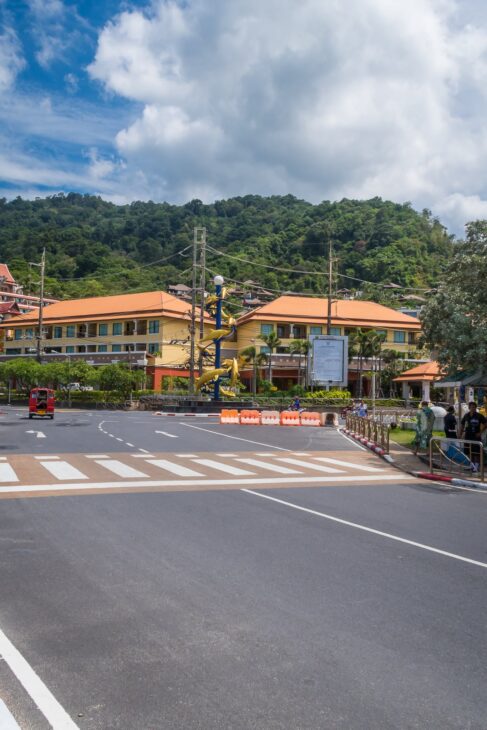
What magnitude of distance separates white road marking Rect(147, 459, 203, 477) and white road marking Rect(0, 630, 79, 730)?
10.3m

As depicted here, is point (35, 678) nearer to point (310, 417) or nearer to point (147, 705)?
point (147, 705)

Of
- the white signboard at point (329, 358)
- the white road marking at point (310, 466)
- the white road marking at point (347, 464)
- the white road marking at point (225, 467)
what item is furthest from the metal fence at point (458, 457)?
the white signboard at point (329, 358)

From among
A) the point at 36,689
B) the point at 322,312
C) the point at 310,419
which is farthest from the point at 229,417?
the point at 322,312

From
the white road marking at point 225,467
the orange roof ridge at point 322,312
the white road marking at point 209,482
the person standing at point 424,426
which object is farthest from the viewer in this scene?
the orange roof ridge at point 322,312

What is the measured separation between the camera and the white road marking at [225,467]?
1597 cm

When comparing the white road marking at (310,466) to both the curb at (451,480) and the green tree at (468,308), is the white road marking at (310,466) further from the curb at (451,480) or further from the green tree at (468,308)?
the green tree at (468,308)

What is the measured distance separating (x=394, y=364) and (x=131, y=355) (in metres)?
28.8

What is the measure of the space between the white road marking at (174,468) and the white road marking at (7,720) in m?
11.2

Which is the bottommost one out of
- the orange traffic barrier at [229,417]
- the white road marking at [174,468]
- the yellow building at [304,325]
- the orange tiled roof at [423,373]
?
the white road marking at [174,468]

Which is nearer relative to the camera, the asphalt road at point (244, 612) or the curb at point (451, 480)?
the asphalt road at point (244, 612)

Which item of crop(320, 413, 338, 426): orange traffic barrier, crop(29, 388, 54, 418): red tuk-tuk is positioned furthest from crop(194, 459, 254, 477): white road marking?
crop(29, 388, 54, 418): red tuk-tuk

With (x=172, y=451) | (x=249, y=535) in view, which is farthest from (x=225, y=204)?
(x=249, y=535)

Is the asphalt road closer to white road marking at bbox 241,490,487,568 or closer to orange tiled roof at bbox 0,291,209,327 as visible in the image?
white road marking at bbox 241,490,487,568

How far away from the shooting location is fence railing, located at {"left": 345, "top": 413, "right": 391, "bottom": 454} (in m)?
23.2
